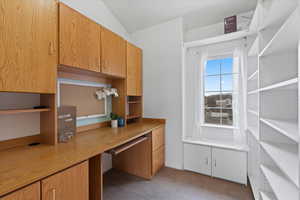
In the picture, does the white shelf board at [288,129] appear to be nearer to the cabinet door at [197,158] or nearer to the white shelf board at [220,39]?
the cabinet door at [197,158]

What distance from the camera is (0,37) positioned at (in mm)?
943

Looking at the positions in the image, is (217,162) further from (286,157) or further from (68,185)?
(68,185)

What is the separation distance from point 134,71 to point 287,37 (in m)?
1.91

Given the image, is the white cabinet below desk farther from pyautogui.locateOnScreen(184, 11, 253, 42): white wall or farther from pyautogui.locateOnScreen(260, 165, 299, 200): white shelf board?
pyautogui.locateOnScreen(184, 11, 253, 42): white wall

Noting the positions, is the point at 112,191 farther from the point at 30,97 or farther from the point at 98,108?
the point at 30,97

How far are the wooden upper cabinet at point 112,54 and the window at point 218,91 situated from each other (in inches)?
58.7

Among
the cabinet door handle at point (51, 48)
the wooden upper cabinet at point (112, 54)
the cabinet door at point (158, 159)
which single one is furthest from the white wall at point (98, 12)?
the cabinet door at point (158, 159)

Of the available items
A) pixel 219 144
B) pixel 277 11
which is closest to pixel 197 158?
pixel 219 144

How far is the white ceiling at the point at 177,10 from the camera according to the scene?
6.86 ft

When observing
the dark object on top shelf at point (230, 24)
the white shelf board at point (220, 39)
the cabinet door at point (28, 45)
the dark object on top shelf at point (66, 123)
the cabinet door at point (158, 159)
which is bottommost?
the cabinet door at point (158, 159)

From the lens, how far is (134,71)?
8.00ft

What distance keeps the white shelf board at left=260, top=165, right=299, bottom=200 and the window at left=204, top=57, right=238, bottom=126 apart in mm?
1125

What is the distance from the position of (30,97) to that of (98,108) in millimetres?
866

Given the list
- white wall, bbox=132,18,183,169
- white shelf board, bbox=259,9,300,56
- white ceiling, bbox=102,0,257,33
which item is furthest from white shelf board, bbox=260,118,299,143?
white ceiling, bbox=102,0,257,33
